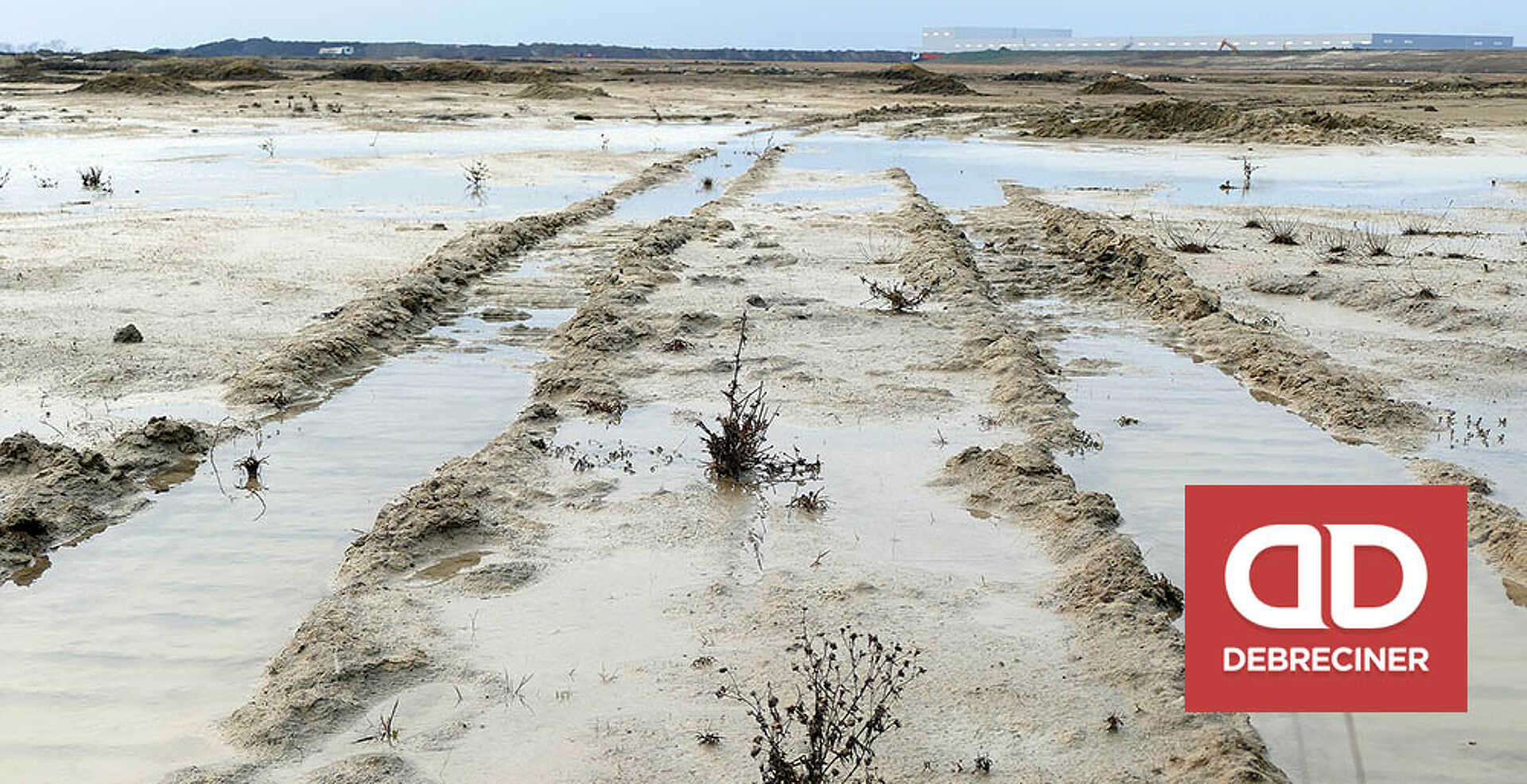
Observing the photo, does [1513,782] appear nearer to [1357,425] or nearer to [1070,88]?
[1357,425]

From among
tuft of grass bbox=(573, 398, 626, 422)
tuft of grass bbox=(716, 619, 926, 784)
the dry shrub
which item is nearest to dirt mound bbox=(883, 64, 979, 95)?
the dry shrub

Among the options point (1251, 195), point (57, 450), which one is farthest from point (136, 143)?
point (57, 450)

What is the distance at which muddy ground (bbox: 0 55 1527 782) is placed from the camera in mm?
4680

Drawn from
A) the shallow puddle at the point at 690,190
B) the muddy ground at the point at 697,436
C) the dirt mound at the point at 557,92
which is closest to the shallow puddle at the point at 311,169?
the shallow puddle at the point at 690,190

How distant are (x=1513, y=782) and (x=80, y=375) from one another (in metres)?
8.08

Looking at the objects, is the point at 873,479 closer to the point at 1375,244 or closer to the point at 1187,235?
the point at 1375,244

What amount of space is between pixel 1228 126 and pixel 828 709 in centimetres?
3365

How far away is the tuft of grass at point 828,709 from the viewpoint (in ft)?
12.9

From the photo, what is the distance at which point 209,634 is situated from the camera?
210 inches

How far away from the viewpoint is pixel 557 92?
51094mm

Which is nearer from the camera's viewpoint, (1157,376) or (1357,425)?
(1357,425)

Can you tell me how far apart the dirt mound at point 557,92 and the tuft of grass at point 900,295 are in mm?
39164

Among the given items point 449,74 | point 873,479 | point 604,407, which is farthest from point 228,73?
point 873,479

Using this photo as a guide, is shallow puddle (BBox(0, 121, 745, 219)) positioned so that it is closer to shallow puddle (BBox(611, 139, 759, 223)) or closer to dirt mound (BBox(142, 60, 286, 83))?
shallow puddle (BBox(611, 139, 759, 223))
